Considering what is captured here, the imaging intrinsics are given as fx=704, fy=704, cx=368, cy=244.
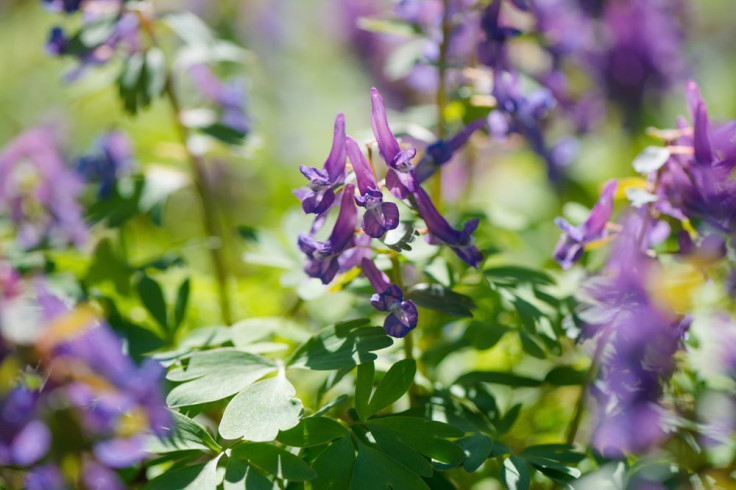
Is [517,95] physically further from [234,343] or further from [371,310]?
[234,343]

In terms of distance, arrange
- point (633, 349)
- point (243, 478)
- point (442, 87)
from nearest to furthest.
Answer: point (243, 478), point (633, 349), point (442, 87)

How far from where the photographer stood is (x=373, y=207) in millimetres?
1390

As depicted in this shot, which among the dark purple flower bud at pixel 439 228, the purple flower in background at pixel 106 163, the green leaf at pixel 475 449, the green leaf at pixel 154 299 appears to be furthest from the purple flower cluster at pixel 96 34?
the green leaf at pixel 475 449

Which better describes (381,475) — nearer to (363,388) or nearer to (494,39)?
(363,388)

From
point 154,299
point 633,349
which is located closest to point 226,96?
point 154,299

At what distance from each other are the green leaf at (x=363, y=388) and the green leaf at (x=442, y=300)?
8.0 inches

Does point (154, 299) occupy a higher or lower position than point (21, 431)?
lower

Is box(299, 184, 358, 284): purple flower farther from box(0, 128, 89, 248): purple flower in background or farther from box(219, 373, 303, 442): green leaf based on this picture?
box(0, 128, 89, 248): purple flower in background

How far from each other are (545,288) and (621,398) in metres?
0.36

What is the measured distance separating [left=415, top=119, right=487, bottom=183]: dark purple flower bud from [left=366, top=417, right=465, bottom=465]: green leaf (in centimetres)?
58

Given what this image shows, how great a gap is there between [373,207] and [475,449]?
53 centimetres

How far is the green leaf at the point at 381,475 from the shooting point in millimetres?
1321

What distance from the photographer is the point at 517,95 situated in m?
2.12

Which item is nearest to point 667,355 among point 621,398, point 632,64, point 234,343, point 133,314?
point 621,398
